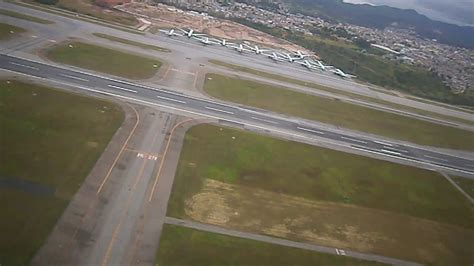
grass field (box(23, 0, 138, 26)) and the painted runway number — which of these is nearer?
the painted runway number

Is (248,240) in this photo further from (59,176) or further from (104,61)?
(104,61)

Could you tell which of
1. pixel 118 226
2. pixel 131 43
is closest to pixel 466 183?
pixel 118 226

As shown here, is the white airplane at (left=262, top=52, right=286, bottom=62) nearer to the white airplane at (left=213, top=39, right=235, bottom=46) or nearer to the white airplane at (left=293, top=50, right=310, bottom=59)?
the white airplane at (left=293, top=50, right=310, bottom=59)

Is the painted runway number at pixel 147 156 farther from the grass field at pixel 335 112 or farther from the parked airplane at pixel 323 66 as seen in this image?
the parked airplane at pixel 323 66

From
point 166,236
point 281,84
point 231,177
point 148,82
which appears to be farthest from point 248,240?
point 281,84

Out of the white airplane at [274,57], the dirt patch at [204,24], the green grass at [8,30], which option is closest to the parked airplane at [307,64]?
the white airplane at [274,57]

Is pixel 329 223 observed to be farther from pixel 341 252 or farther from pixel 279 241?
pixel 279 241

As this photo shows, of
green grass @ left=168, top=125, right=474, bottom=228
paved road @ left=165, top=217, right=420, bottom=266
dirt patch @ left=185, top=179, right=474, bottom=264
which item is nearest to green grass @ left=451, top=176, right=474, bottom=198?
green grass @ left=168, top=125, right=474, bottom=228
